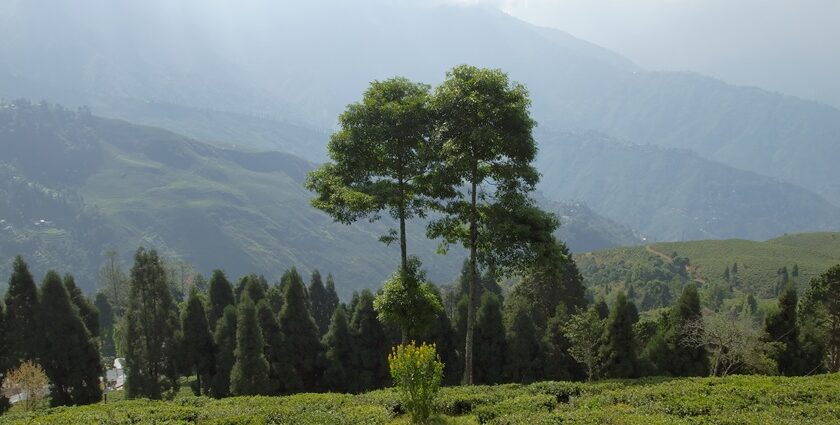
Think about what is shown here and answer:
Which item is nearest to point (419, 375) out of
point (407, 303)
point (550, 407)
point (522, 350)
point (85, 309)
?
point (550, 407)

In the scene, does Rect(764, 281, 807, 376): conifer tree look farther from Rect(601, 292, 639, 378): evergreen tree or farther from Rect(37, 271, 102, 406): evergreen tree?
Rect(37, 271, 102, 406): evergreen tree

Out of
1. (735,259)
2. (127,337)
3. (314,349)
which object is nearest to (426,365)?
(314,349)

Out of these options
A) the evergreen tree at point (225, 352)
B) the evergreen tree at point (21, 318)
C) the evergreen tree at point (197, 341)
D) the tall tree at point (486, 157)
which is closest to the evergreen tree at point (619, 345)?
the tall tree at point (486, 157)

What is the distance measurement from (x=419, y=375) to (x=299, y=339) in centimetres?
3074

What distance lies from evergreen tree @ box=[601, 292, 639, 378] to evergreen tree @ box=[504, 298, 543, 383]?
17.8 ft

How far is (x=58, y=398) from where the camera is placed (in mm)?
43312

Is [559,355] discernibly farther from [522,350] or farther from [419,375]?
[419,375]

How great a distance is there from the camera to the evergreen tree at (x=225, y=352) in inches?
1820

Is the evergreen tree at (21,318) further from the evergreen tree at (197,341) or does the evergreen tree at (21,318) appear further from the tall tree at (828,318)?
the tall tree at (828,318)

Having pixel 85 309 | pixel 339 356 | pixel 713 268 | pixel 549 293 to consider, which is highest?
pixel 713 268

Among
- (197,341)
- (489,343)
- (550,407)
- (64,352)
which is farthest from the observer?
(197,341)

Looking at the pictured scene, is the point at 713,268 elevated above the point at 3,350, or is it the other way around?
the point at 713,268

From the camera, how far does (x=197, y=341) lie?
4922 cm

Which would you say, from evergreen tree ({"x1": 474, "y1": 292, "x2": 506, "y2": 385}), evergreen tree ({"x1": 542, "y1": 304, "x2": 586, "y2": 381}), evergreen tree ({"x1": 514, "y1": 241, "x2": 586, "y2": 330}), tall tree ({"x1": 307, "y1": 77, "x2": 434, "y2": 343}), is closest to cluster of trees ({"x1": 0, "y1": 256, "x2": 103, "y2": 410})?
evergreen tree ({"x1": 474, "y1": 292, "x2": 506, "y2": 385})
